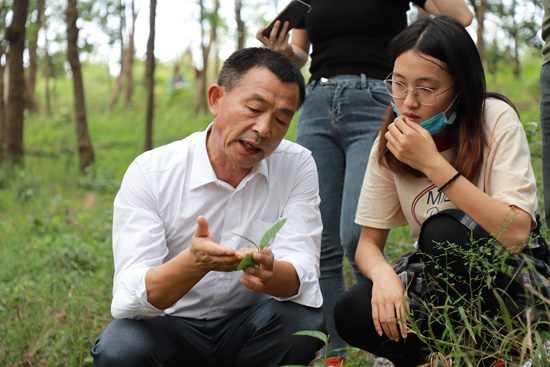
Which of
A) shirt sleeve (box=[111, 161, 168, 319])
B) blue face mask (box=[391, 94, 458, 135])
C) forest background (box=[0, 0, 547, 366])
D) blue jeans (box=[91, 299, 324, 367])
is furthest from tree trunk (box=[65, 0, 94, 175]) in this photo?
blue face mask (box=[391, 94, 458, 135])

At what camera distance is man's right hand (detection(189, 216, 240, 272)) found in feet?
6.48

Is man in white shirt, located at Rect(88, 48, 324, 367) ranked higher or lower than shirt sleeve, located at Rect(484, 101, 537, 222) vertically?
lower

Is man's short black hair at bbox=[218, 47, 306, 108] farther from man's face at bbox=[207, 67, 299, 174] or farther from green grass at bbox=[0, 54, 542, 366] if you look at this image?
green grass at bbox=[0, 54, 542, 366]

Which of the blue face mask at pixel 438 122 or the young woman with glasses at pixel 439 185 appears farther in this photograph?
the blue face mask at pixel 438 122

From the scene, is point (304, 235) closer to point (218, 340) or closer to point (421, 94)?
point (218, 340)

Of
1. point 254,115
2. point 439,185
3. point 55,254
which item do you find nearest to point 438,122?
point 439,185

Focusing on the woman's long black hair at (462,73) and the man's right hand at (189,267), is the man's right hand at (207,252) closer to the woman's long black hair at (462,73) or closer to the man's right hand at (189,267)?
the man's right hand at (189,267)

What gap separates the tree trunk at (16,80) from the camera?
956 centimetres

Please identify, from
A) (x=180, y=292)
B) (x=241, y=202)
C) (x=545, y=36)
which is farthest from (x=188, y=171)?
(x=545, y=36)

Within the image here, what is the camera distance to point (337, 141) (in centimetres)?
307

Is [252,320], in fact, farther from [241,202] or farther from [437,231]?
[437,231]

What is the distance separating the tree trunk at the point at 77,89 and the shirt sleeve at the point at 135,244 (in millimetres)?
7578

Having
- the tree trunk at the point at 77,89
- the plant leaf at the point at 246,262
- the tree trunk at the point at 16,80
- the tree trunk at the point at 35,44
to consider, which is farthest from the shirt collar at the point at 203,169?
the tree trunk at the point at 35,44

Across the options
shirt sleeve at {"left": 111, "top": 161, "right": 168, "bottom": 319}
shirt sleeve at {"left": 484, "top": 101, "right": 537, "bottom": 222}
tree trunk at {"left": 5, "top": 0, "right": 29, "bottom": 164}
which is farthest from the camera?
tree trunk at {"left": 5, "top": 0, "right": 29, "bottom": 164}
